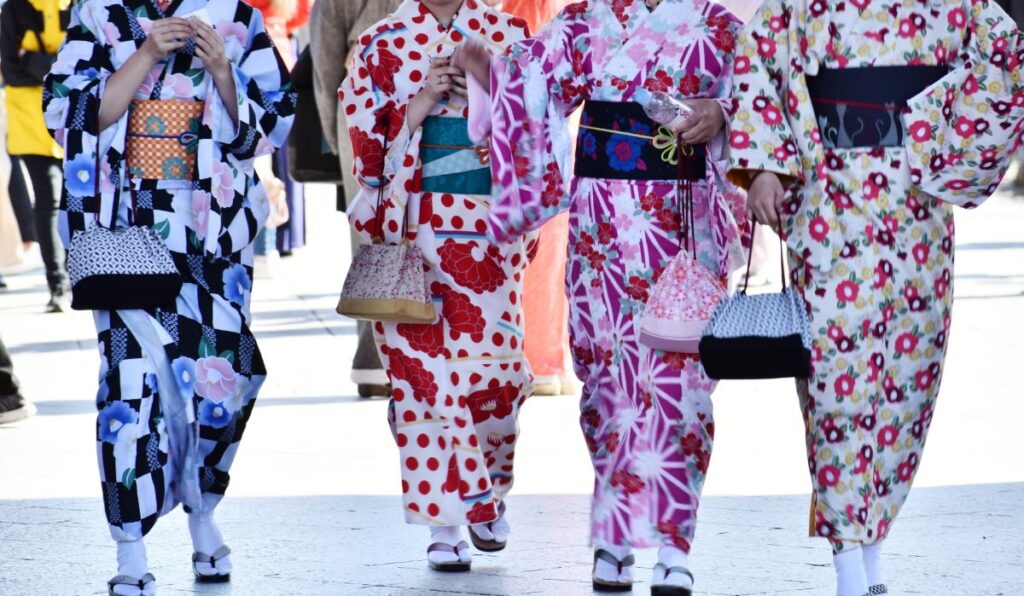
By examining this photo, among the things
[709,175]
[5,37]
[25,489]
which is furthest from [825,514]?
[5,37]

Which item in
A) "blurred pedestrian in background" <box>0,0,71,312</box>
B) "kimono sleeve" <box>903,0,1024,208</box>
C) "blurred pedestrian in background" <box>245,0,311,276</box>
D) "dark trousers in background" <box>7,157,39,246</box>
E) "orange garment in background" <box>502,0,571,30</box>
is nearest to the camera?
"kimono sleeve" <box>903,0,1024,208</box>

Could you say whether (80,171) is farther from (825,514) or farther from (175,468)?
(825,514)

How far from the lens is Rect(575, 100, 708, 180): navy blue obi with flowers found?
5.37 meters

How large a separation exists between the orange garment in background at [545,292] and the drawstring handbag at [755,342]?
341cm

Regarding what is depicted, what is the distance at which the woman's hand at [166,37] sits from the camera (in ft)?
17.4

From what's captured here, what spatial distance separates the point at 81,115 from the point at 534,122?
1302 millimetres

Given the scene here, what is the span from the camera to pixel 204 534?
566 centimetres

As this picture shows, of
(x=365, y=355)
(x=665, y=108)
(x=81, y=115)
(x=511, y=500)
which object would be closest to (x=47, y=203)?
(x=365, y=355)

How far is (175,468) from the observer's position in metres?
5.55

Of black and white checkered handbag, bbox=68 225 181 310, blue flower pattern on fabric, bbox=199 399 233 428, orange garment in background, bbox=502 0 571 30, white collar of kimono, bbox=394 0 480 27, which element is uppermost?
white collar of kimono, bbox=394 0 480 27

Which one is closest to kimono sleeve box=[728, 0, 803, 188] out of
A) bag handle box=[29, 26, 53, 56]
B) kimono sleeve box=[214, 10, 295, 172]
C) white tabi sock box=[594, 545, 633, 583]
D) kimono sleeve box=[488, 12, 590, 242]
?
kimono sleeve box=[488, 12, 590, 242]

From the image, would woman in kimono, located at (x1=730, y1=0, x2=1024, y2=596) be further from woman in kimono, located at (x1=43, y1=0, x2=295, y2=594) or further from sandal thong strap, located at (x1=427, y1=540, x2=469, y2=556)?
woman in kimono, located at (x1=43, y1=0, x2=295, y2=594)

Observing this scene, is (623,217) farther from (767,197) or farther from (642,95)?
(767,197)

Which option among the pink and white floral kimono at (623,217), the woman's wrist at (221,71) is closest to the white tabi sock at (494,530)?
the pink and white floral kimono at (623,217)
